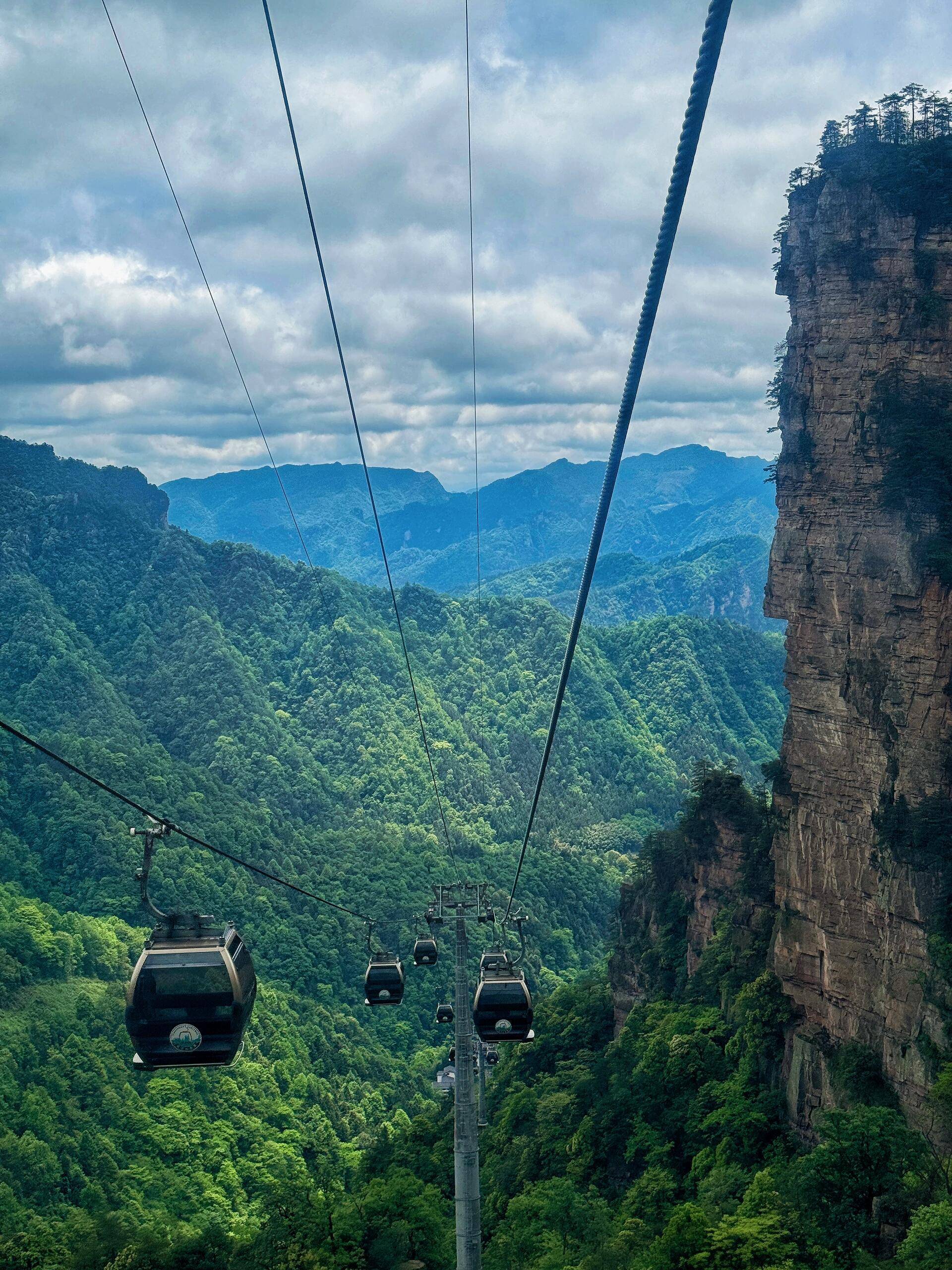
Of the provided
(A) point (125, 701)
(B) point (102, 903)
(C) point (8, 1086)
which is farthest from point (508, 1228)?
(A) point (125, 701)

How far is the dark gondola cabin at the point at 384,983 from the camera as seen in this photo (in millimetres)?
30422

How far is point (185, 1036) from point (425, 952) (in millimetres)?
20657

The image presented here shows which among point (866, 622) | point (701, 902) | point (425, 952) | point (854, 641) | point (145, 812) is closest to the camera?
point (145, 812)

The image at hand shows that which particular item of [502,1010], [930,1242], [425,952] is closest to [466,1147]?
[502,1010]

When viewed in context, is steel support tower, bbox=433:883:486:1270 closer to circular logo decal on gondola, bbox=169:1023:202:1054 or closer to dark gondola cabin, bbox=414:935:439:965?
dark gondola cabin, bbox=414:935:439:965

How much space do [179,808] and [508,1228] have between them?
8102 centimetres

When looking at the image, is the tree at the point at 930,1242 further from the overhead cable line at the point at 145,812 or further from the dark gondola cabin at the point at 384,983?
the dark gondola cabin at the point at 384,983

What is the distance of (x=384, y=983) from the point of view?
30438mm

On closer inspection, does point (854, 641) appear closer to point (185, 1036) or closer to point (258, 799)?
point (185, 1036)

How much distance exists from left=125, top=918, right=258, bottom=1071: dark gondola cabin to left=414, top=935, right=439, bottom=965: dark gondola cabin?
795 inches

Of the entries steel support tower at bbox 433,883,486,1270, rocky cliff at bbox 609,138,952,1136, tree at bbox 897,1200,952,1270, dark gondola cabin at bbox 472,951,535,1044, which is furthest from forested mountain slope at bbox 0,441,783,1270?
tree at bbox 897,1200,952,1270

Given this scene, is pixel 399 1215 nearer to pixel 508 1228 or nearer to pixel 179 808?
pixel 508 1228

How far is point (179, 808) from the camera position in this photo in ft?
364

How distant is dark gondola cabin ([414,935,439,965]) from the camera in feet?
110
